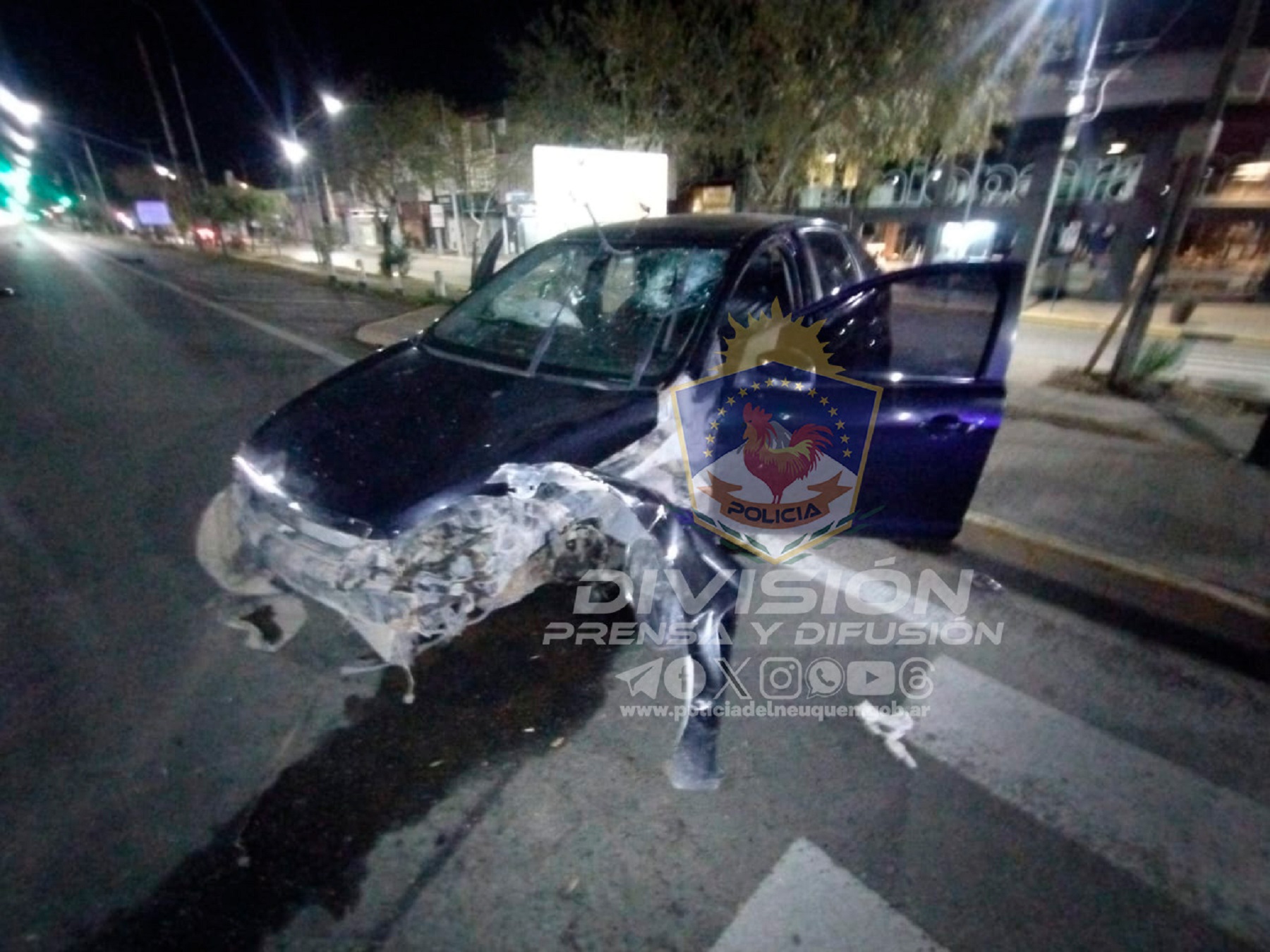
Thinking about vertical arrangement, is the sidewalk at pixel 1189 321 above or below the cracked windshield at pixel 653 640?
below

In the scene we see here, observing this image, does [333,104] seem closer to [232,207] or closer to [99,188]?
[232,207]

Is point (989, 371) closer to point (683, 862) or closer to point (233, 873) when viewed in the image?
point (683, 862)

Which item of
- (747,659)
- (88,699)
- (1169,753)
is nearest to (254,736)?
(88,699)

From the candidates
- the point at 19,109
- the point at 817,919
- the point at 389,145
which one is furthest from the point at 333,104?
the point at 19,109

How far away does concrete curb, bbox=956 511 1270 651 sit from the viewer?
301cm

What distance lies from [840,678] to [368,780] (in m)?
1.87

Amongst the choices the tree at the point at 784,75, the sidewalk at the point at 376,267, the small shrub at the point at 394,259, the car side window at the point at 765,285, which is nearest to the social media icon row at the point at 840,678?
the car side window at the point at 765,285

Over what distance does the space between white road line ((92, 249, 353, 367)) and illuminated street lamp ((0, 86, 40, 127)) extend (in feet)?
177

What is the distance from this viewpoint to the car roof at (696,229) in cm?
337

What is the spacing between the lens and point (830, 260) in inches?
157

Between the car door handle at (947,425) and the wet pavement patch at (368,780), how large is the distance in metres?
1.83

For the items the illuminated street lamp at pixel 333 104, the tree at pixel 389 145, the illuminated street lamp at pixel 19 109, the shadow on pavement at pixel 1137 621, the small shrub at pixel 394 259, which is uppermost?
the illuminated street lamp at pixel 19 109

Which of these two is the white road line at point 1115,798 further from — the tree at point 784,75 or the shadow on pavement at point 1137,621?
the tree at point 784,75

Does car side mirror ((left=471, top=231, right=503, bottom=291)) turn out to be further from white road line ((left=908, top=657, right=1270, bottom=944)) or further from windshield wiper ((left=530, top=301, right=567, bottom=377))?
white road line ((left=908, top=657, right=1270, bottom=944))
